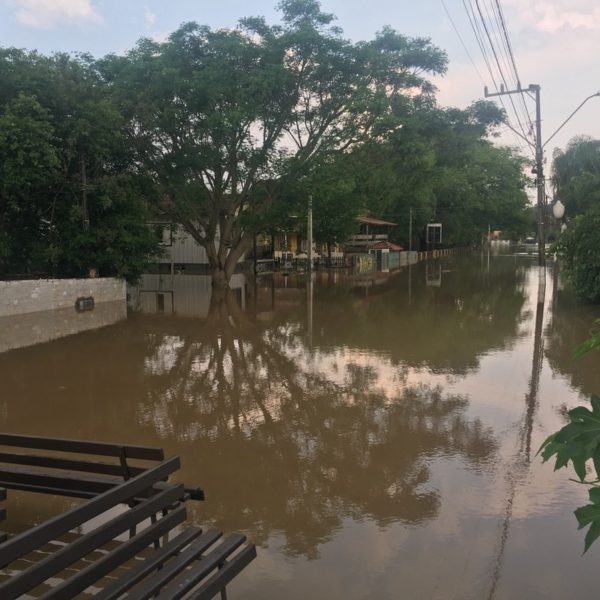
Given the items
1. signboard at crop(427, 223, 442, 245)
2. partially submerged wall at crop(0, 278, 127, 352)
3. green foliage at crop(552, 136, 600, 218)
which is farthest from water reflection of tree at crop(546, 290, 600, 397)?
signboard at crop(427, 223, 442, 245)

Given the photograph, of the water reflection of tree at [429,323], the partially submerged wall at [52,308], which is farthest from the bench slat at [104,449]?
the partially submerged wall at [52,308]

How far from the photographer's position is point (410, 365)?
34.1 ft

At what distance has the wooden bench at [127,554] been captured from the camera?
2242mm

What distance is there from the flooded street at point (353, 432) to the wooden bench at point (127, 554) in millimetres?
765

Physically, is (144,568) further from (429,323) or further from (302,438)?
(429,323)

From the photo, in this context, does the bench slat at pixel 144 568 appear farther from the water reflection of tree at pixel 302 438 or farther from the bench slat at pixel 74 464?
the water reflection of tree at pixel 302 438

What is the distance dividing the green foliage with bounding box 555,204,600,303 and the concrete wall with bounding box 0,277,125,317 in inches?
596

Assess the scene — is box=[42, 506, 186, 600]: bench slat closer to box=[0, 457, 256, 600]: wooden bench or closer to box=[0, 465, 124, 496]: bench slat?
box=[0, 457, 256, 600]: wooden bench

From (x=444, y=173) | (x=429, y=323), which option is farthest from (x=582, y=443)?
(x=444, y=173)

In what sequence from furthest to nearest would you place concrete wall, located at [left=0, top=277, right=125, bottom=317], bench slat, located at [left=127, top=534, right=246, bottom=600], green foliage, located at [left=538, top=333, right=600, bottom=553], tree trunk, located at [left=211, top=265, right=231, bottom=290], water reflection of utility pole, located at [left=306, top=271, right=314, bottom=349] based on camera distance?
tree trunk, located at [left=211, top=265, right=231, bottom=290], concrete wall, located at [left=0, top=277, right=125, bottom=317], water reflection of utility pole, located at [left=306, top=271, right=314, bottom=349], bench slat, located at [left=127, top=534, right=246, bottom=600], green foliage, located at [left=538, top=333, right=600, bottom=553]

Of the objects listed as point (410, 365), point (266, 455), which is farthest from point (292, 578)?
point (410, 365)

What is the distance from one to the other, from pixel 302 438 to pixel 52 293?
14.5 metres

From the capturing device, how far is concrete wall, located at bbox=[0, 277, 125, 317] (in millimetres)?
17031

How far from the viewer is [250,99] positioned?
21844 mm
